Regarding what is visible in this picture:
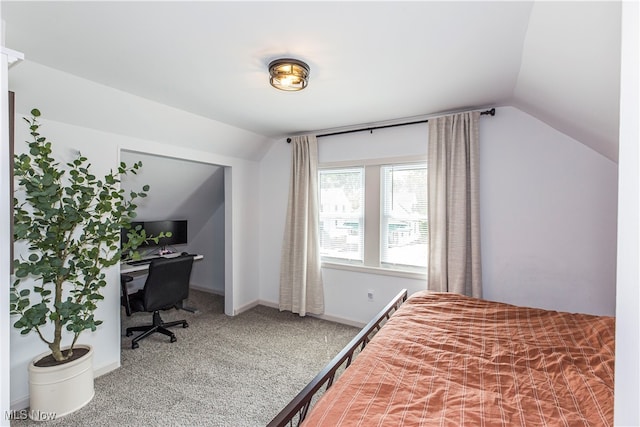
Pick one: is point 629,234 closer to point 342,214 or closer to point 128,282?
point 342,214

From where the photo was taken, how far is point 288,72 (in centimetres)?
185

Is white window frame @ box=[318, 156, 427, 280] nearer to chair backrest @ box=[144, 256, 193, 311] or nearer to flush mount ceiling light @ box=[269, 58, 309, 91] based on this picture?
flush mount ceiling light @ box=[269, 58, 309, 91]

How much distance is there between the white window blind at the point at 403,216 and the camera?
10.5 feet

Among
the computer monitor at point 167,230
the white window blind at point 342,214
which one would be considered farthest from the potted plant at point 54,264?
the white window blind at point 342,214

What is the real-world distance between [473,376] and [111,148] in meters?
3.11

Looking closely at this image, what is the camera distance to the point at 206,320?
3.66 meters

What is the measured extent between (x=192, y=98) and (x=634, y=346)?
285 centimetres

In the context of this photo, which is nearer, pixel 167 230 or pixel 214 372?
pixel 214 372

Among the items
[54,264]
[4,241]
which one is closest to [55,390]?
[54,264]

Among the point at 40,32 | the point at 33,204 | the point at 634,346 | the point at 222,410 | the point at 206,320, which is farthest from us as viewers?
the point at 206,320

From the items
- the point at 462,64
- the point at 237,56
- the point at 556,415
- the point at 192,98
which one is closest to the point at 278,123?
the point at 192,98

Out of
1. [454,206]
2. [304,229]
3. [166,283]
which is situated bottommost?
[166,283]

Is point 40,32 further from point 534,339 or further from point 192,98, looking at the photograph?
point 534,339

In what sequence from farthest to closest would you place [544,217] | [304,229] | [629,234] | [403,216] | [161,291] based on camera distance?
[304,229], [403,216], [161,291], [544,217], [629,234]
